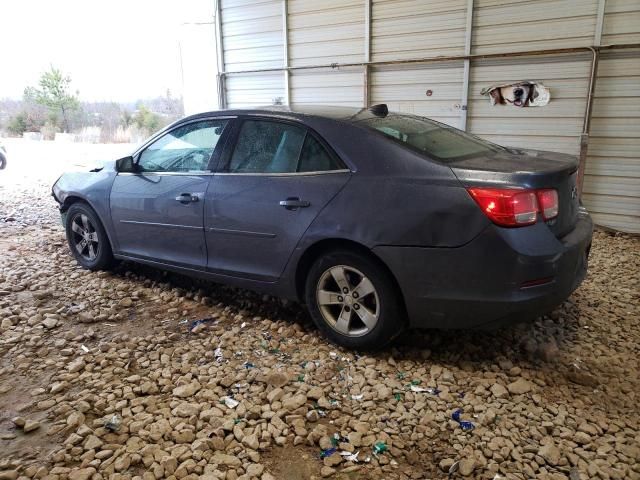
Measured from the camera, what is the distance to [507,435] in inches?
91.0

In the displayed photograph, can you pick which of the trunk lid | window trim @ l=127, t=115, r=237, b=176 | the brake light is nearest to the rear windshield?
the trunk lid

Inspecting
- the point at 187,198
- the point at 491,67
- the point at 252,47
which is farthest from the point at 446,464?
the point at 252,47

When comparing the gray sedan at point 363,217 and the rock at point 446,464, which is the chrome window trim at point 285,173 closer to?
the gray sedan at point 363,217

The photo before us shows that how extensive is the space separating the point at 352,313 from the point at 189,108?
8600mm

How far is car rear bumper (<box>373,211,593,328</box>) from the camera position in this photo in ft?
8.27

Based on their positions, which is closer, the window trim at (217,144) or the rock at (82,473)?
the rock at (82,473)

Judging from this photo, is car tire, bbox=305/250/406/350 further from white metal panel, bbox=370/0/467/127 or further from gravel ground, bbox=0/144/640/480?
white metal panel, bbox=370/0/467/127

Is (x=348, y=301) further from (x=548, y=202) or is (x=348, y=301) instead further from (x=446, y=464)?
(x=548, y=202)

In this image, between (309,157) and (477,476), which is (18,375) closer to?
(309,157)

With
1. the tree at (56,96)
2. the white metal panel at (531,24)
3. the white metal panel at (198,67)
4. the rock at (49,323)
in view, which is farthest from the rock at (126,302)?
the tree at (56,96)

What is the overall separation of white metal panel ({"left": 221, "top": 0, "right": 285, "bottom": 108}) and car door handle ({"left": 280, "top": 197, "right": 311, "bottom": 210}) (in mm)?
6056

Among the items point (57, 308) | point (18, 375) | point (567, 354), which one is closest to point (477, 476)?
point (567, 354)

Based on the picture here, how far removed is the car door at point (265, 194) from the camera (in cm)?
305

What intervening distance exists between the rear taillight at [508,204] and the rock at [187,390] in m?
1.86
